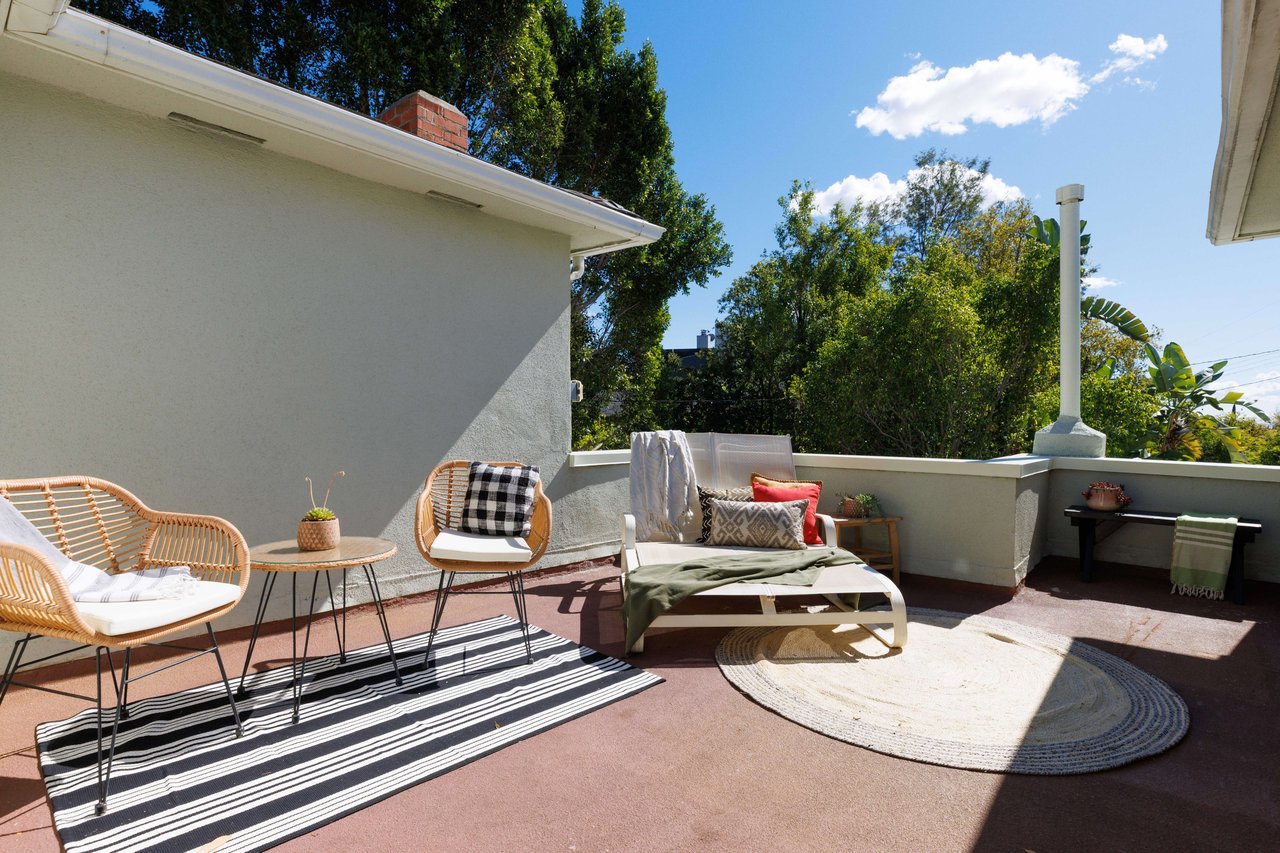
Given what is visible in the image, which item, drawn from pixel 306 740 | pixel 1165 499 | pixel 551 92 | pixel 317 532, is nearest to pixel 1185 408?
pixel 1165 499

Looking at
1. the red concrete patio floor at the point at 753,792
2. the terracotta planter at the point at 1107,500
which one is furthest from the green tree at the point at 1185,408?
the red concrete patio floor at the point at 753,792

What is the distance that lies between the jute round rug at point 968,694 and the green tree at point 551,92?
772cm

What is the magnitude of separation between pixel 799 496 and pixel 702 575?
1.34 metres

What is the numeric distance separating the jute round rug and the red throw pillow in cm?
76

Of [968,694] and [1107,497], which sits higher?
[1107,497]

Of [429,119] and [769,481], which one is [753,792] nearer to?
[769,481]

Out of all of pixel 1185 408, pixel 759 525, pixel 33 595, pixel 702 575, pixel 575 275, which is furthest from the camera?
pixel 1185 408

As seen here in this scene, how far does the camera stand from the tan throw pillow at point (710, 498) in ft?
14.6

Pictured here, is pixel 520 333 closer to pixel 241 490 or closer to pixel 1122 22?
pixel 241 490

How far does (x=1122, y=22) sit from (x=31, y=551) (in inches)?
Result: 454

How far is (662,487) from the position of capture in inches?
179

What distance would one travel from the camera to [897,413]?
8.69 metres

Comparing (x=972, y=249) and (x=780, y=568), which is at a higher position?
(x=972, y=249)

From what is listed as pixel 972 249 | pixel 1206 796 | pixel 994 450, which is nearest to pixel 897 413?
pixel 994 450
